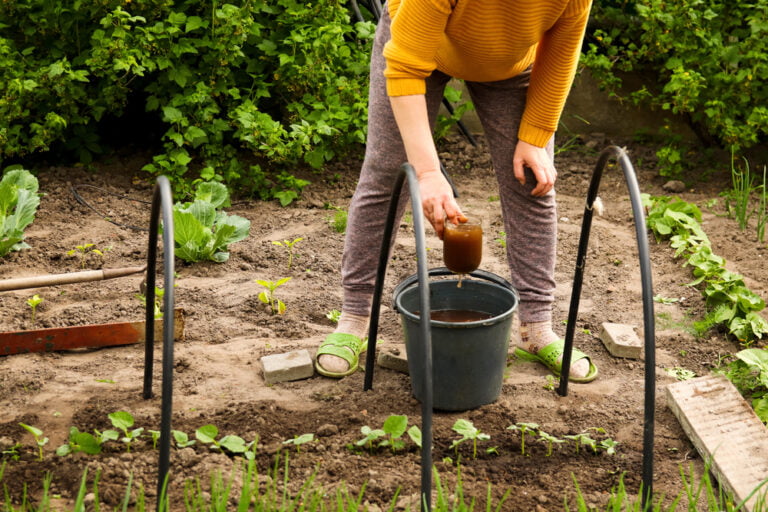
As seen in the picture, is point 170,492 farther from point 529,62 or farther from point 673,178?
point 673,178

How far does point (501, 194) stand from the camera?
2611mm

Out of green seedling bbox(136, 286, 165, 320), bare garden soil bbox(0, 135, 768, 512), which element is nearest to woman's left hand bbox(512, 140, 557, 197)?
bare garden soil bbox(0, 135, 768, 512)

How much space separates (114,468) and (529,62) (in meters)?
1.61

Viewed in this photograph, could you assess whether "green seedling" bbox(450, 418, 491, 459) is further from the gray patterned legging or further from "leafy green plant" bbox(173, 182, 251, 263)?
"leafy green plant" bbox(173, 182, 251, 263)

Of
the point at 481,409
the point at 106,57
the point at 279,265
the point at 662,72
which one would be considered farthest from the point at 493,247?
the point at 106,57

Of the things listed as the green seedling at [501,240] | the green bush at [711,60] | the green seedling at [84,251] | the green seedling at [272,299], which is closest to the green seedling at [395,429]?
the green seedling at [272,299]

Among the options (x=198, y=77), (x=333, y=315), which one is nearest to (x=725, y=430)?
(x=333, y=315)

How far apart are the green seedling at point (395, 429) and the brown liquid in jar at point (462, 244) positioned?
0.44 m

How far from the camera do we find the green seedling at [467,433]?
2178 mm

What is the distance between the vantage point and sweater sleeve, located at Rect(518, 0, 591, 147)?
7.17 feet

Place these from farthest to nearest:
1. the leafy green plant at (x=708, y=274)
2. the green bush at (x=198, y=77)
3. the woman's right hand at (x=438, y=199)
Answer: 1. the green bush at (x=198, y=77)
2. the leafy green plant at (x=708, y=274)
3. the woman's right hand at (x=438, y=199)

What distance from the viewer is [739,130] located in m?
4.40

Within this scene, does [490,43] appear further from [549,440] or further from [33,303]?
[33,303]

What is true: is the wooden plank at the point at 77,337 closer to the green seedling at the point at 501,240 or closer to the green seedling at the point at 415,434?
the green seedling at the point at 415,434
